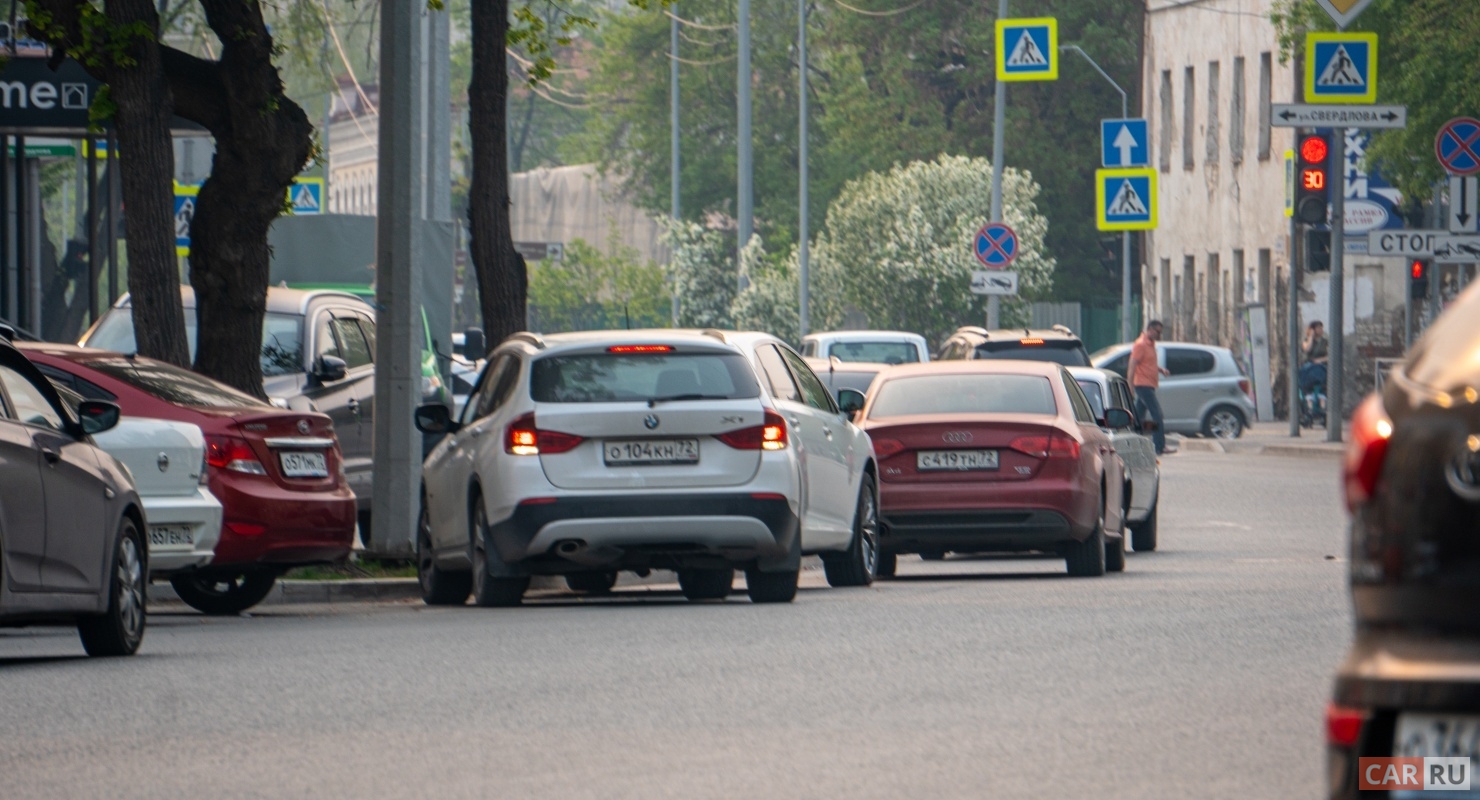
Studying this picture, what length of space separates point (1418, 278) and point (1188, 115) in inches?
909

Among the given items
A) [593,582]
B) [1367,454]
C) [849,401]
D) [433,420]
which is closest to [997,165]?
[593,582]

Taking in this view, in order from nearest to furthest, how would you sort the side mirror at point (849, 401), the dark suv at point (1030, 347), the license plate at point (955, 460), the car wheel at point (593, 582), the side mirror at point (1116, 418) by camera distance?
the side mirror at point (849, 401), the license plate at point (955, 460), the car wheel at point (593, 582), the side mirror at point (1116, 418), the dark suv at point (1030, 347)

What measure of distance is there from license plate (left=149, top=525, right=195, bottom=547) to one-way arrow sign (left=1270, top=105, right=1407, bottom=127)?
2358cm

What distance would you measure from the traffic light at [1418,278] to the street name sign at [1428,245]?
1.56 meters

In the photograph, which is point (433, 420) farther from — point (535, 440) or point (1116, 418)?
point (1116, 418)

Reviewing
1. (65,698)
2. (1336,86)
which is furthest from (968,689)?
(1336,86)

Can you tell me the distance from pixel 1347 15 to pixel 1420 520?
95.5 ft

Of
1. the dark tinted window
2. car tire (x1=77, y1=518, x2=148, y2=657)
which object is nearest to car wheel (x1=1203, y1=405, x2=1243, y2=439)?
the dark tinted window

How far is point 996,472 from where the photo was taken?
18250mm

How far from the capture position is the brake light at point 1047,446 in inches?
715

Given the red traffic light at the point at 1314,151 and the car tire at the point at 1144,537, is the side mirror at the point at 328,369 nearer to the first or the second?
the car tire at the point at 1144,537

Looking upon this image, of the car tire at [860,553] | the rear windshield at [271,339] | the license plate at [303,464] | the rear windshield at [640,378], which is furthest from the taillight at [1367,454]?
the rear windshield at [271,339]

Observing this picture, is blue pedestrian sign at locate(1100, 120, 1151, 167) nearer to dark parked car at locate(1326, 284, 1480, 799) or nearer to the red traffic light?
the red traffic light

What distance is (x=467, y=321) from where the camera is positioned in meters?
89.3
